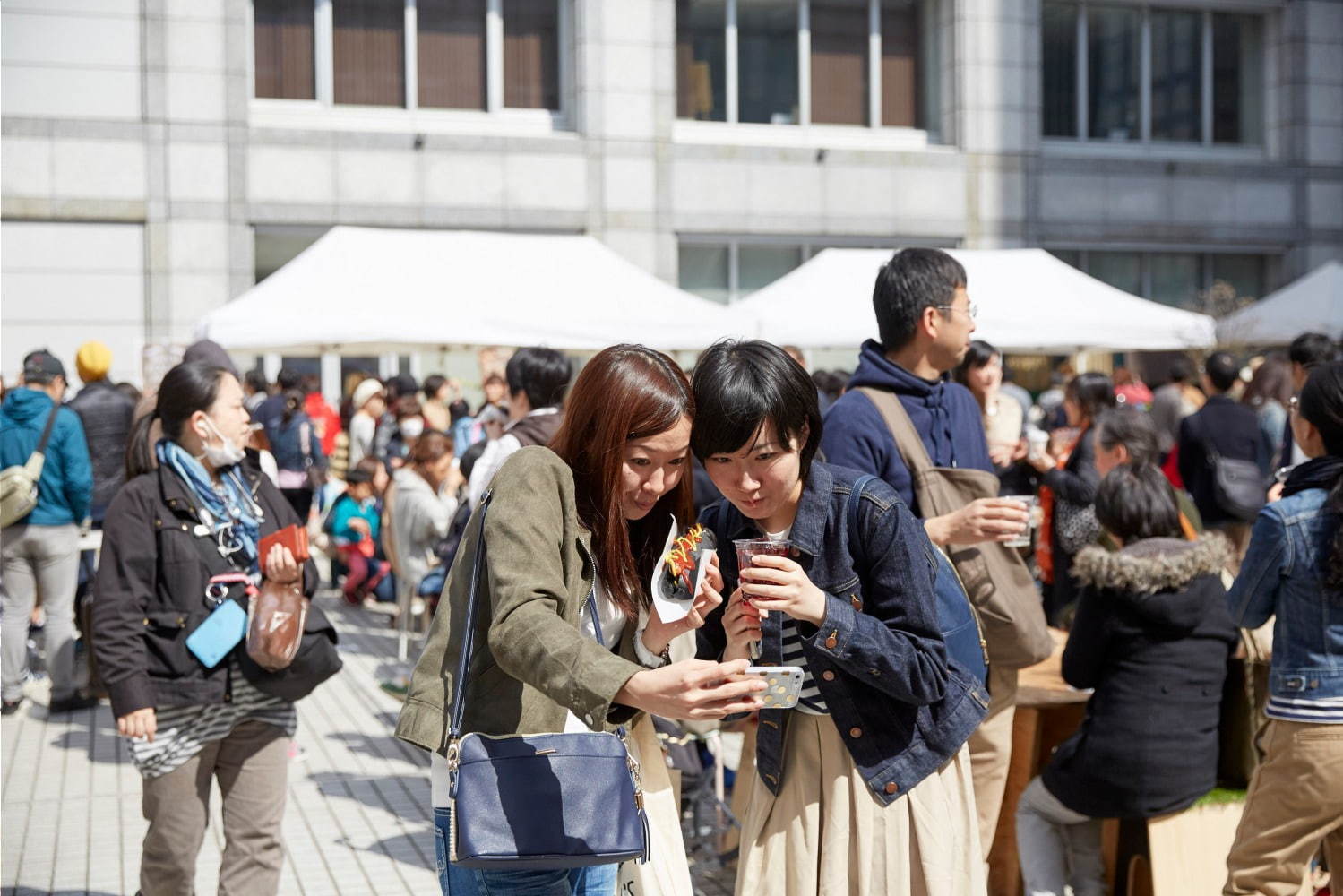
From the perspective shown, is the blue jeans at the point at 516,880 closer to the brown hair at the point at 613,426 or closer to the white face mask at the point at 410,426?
the brown hair at the point at 613,426

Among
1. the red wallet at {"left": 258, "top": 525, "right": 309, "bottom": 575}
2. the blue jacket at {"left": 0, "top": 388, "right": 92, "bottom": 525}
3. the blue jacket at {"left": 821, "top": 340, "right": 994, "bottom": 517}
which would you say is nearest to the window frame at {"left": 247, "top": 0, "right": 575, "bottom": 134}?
the blue jacket at {"left": 0, "top": 388, "right": 92, "bottom": 525}

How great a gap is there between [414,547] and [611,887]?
7589mm

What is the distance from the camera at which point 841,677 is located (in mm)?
3018

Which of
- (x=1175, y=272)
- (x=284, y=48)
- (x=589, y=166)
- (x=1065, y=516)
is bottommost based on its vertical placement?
(x=1065, y=516)

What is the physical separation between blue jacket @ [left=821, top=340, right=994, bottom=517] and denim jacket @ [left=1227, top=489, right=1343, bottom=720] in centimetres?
88

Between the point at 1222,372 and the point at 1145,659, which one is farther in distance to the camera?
the point at 1222,372

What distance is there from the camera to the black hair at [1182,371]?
1237 cm

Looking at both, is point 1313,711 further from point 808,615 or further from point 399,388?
point 399,388

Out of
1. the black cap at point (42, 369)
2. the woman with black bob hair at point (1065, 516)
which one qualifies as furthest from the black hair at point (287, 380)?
the woman with black bob hair at point (1065, 516)

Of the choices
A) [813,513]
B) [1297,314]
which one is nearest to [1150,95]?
[1297,314]

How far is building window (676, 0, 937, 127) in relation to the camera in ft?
70.5

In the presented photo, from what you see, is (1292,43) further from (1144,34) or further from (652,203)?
(652,203)

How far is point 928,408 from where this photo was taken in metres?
4.34

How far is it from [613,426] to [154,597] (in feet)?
7.49
